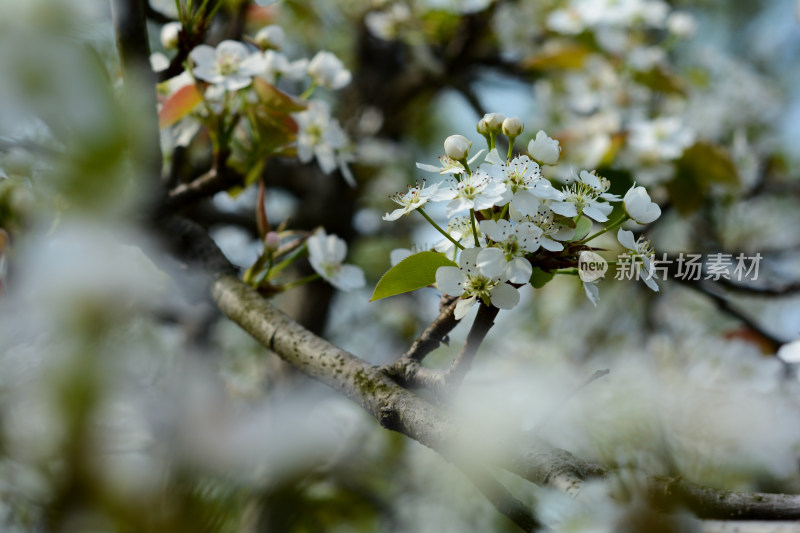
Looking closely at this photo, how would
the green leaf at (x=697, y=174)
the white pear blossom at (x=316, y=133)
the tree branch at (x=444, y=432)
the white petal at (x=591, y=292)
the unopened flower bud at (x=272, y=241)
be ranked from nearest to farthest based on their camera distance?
the tree branch at (x=444, y=432) < the white petal at (x=591, y=292) < the unopened flower bud at (x=272, y=241) < the white pear blossom at (x=316, y=133) < the green leaf at (x=697, y=174)

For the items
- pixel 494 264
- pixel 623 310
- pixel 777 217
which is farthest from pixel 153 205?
pixel 777 217

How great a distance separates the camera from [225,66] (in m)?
0.79

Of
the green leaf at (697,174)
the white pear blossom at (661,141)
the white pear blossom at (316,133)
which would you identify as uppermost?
the white pear blossom at (316,133)

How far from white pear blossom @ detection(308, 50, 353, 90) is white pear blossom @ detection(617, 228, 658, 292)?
22.3 inches

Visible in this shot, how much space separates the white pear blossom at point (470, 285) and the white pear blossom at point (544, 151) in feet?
0.35

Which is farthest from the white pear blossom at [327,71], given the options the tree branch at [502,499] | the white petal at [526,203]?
the tree branch at [502,499]

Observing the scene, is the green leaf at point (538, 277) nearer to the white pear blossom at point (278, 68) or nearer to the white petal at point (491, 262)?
the white petal at point (491, 262)

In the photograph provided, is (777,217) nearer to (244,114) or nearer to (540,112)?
(540,112)

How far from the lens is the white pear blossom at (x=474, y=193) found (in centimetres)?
50

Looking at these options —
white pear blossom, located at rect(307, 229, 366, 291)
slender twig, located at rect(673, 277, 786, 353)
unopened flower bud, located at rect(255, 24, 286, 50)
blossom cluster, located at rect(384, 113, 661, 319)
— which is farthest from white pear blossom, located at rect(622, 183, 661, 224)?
slender twig, located at rect(673, 277, 786, 353)

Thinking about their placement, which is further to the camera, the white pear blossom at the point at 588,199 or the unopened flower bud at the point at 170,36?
the unopened flower bud at the point at 170,36

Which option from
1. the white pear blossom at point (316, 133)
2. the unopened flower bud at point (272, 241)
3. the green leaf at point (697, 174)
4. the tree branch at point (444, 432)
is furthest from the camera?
the green leaf at point (697, 174)

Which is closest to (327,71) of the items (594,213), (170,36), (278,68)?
(278,68)

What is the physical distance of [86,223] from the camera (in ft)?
0.76
